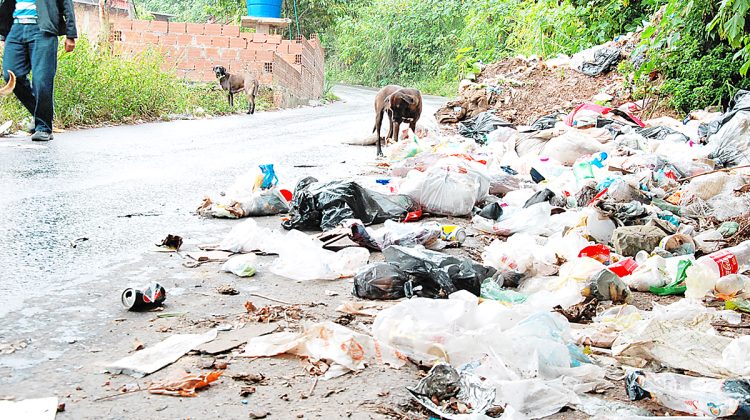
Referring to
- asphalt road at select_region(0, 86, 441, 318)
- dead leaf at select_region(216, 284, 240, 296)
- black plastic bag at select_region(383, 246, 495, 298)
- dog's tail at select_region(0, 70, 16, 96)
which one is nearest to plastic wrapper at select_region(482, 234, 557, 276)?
black plastic bag at select_region(383, 246, 495, 298)

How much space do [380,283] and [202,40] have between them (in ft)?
59.5

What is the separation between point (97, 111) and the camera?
10.8 metres

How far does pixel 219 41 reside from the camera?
65.4 ft

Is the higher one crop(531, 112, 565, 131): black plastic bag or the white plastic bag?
the white plastic bag

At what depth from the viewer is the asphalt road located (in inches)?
127

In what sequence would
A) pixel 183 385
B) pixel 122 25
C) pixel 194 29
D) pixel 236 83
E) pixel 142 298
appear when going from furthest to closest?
pixel 122 25, pixel 194 29, pixel 236 83, pixel 142 298, pixel 183 385

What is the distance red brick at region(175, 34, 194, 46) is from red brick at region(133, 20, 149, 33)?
919 mm

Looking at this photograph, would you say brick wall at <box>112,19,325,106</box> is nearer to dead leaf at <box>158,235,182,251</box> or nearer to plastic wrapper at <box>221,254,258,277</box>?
dead leaf at <box>158,235,182,251</box>

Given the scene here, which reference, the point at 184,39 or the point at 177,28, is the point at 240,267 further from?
the point at 177,28

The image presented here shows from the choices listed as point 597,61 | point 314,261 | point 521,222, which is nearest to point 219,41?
point 597,61

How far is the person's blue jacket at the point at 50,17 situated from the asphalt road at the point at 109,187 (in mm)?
1241

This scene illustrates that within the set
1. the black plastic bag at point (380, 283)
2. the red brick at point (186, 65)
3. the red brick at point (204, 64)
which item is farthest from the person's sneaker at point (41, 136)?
the red brick at point (204, 64)

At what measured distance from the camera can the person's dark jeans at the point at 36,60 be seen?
798 cm

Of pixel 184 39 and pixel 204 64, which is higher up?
pixel 184 39
